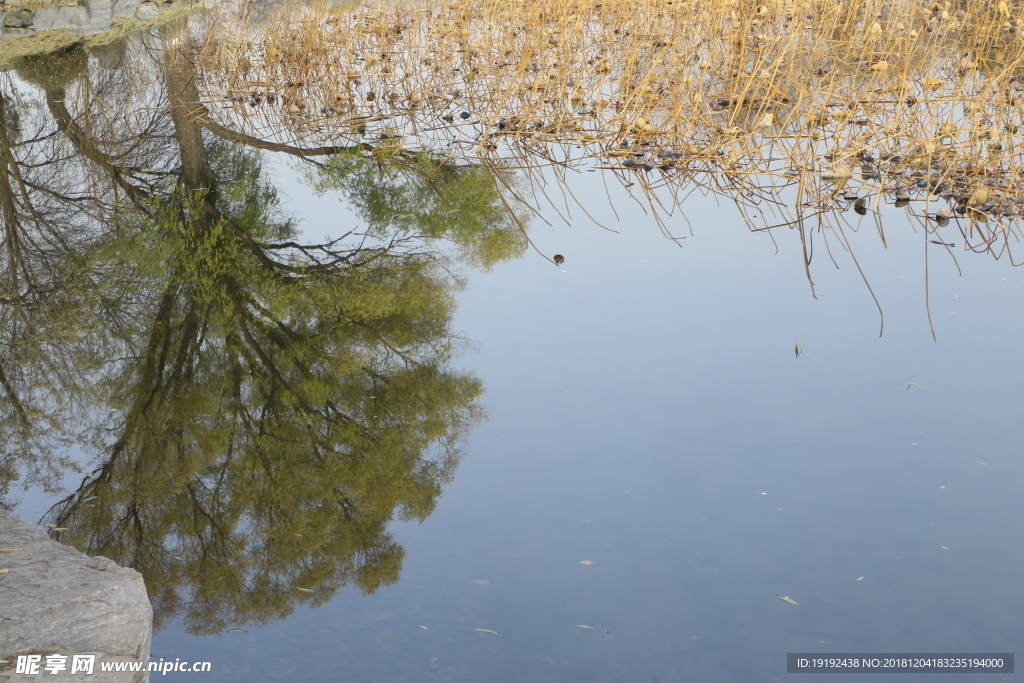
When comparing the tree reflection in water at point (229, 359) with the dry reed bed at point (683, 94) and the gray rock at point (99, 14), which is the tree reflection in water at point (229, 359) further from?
the gray rock at point (99, 14)

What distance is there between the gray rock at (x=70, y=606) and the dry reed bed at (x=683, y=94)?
3.18m

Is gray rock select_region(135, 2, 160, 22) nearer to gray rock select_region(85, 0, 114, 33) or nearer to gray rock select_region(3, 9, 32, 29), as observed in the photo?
gray rock select_region(85, 0, 114, 33)

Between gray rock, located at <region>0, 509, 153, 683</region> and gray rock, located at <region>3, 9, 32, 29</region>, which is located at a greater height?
gray rock, located at <region>3, 9, 32, 29</region>

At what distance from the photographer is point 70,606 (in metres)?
1.81

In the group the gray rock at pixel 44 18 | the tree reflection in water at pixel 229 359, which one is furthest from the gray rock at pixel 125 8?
the tree reflection in water at pixel 229 359

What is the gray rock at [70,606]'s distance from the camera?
5.74 ft

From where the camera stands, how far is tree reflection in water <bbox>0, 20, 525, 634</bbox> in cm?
238

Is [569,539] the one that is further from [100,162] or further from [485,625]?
[100,162]

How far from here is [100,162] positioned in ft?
17.1

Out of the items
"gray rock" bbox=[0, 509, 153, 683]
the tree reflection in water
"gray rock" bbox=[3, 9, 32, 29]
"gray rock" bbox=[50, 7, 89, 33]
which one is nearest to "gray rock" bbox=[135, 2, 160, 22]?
"gray rock" bbox=[50, 7, 89, 33]

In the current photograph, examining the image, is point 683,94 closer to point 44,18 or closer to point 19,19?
point 44,18

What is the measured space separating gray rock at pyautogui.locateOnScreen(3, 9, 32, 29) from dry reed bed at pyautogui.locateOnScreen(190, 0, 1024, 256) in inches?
152

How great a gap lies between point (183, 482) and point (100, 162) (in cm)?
339

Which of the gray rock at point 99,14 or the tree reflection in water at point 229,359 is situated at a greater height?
the gray rock at point 99,14
